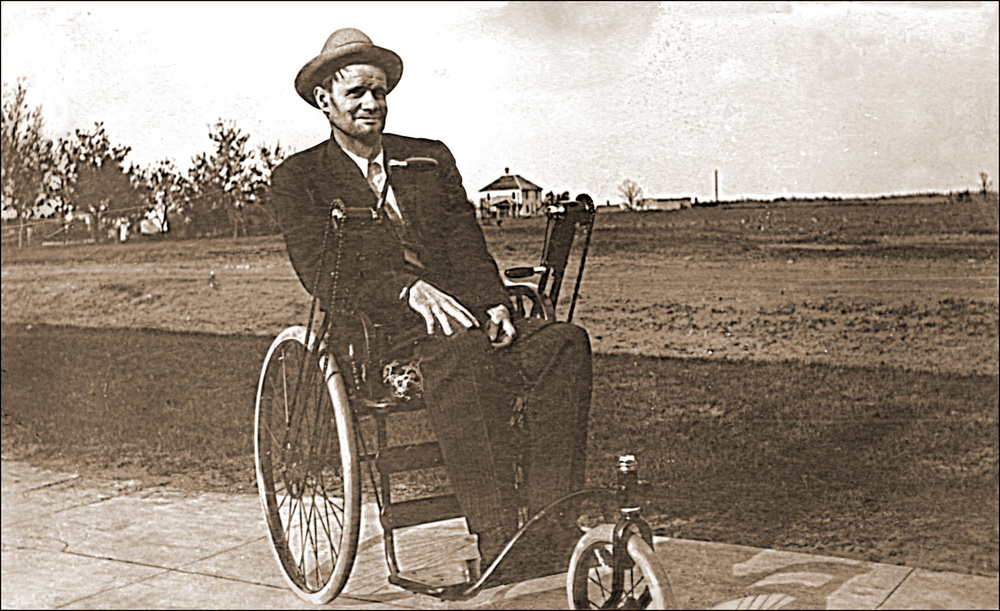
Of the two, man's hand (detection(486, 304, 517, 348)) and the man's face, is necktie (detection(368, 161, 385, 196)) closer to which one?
the man's face

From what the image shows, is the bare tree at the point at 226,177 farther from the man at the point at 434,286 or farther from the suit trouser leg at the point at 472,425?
the suit trouser leg at the point at 472,425

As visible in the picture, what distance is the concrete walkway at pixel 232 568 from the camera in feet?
13.5

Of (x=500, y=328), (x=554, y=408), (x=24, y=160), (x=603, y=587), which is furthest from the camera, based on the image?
(x=24, y=160)

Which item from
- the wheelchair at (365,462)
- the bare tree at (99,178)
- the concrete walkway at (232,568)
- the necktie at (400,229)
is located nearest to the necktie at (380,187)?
the necktie at (400,229)

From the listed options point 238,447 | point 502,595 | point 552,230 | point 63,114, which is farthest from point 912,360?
point 63,114

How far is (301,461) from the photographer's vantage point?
14.8 ft

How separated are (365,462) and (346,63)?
4.69ft

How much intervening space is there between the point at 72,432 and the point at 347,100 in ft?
8.84

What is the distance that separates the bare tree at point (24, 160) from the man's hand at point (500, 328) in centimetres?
273

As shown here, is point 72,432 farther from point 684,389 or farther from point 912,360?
point 912,360

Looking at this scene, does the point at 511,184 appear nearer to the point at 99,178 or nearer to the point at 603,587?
the point at 603,587

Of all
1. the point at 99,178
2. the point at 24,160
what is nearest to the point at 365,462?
the point at 99,178

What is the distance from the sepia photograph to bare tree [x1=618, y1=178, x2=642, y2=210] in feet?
0.04

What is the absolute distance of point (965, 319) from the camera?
4621 mm
